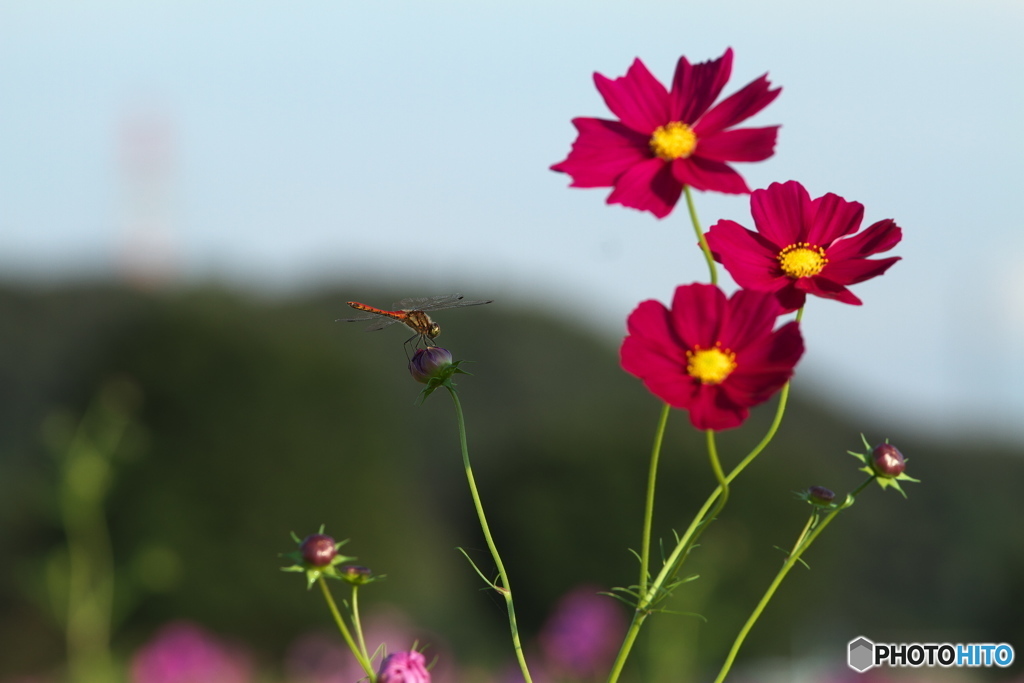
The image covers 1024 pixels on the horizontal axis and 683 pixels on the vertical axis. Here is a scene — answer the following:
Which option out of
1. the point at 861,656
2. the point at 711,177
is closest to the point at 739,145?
the point at 711,177

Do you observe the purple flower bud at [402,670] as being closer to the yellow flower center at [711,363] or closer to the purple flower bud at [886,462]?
the yellow flower center at [711,363]

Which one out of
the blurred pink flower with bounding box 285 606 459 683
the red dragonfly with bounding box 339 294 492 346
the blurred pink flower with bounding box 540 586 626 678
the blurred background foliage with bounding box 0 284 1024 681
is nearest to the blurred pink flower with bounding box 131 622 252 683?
the blurred pink flower with bounding box 285 606 459 683

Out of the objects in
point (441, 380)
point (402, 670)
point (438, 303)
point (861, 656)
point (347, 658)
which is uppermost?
point (438, 303)

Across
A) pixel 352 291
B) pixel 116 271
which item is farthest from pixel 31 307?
pixel 352 291

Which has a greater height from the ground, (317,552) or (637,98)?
(637,98)

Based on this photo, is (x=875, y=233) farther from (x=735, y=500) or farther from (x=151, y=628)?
(x=151, y=628)

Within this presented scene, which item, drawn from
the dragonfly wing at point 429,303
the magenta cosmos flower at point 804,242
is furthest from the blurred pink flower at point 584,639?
the magenta cosmos flower at point 804,242

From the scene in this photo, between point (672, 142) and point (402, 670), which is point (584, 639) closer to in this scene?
point (402, 670)
